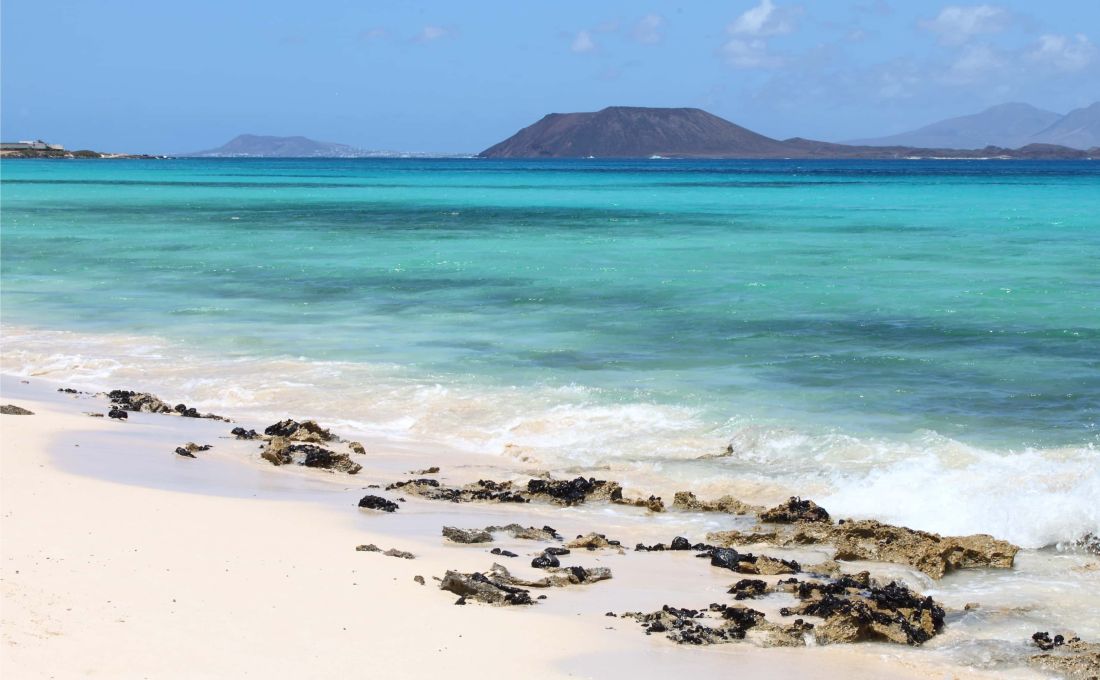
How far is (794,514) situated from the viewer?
964 centimetres

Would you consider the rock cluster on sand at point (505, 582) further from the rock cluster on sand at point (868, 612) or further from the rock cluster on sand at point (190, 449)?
the rock cluster on sand at point (190, 449)

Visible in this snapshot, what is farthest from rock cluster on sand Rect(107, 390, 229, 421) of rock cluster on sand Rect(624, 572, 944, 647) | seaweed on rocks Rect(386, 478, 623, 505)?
rock cluster on sand Rect(624, 572, 944, 647)

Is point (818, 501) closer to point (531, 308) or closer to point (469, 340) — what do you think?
point (469, 340)

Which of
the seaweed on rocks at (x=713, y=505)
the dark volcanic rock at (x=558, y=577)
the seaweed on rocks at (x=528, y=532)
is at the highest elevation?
the dark volcanic rock at (x=558, y=577)

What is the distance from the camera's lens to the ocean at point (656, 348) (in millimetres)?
11625

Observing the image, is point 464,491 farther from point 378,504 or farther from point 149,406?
point 149,406

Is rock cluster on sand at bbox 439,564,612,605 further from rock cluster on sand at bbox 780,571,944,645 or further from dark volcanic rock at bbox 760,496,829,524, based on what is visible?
dark volcanic rock at bbox 760,496,829,524

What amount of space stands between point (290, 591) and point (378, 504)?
2.51 meters

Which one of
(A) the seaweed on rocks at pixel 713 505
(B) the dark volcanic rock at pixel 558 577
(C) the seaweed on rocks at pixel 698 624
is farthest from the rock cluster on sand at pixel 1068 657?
(A) the seaweed on rocks at pixel 713 505

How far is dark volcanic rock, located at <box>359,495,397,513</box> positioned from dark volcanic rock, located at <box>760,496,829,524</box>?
301 cm

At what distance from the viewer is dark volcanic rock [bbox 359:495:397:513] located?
31.7ft

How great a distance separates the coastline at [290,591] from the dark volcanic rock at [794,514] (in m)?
0.78

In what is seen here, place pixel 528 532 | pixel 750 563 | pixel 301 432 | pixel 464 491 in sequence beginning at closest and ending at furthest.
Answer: pixel 750 563, pixel 528 532, pixel 464 491, pixel 301 432

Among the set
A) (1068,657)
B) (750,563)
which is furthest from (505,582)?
(1068,657)
